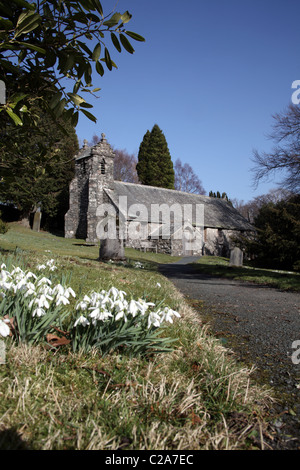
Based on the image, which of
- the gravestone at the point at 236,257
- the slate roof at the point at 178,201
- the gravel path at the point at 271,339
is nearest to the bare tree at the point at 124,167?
the slate roof at the point at 178,201

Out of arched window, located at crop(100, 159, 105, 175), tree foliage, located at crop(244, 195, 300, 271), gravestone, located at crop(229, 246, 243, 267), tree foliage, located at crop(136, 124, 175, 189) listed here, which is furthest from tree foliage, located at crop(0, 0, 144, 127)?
tree foliage, located at crop(136, 124, 175, 189)

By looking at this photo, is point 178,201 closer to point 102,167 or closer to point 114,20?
point 102,167

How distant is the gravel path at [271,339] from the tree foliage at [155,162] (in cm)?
4106

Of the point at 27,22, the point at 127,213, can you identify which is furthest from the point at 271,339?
the point at 127,213

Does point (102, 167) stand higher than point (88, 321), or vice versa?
point (102, 167)

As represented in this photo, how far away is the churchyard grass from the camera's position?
163cm

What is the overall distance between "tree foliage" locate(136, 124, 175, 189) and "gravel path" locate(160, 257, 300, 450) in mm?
41063

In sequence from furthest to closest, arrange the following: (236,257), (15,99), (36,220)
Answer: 1. (36,220)
2. (236,257)
3. (15,99)

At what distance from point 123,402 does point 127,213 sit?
28.2 metres

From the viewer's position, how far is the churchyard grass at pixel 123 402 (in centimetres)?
163

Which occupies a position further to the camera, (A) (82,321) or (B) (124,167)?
(B) (124,167)

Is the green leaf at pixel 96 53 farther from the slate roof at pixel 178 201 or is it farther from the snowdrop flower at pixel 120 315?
the slate roof at pixel 178 201

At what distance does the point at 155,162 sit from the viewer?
155 feet

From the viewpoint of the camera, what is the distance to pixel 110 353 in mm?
2508
